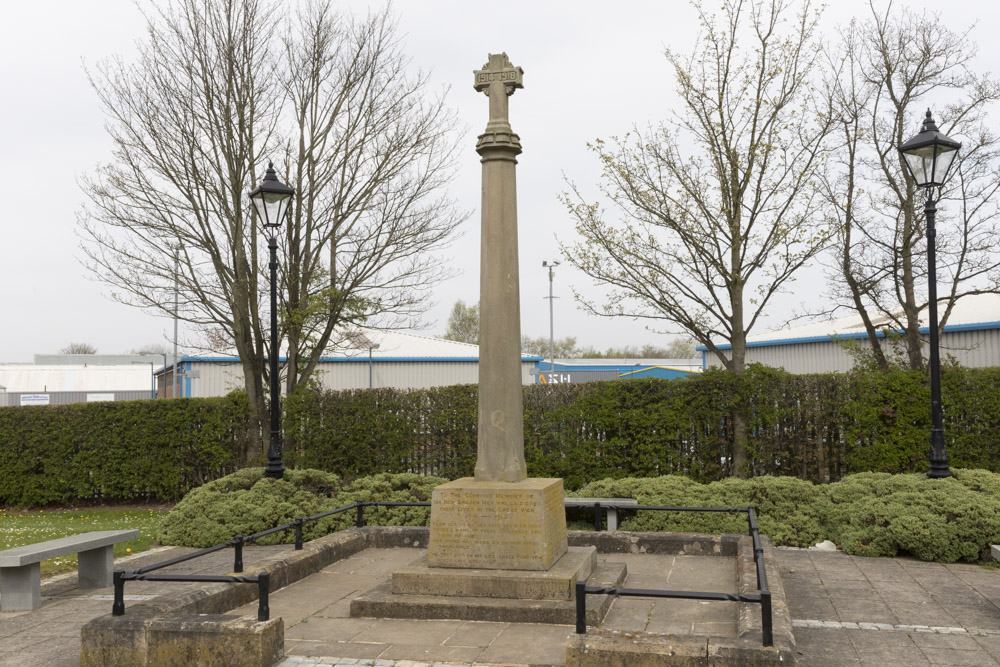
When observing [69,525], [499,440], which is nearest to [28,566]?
[499,440]

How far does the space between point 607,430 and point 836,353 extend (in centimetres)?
1499

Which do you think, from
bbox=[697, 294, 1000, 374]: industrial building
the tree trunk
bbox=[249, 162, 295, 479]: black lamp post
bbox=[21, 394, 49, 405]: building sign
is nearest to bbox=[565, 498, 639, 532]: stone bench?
the tree trunk

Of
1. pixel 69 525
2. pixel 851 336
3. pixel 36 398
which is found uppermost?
pixel 851 336

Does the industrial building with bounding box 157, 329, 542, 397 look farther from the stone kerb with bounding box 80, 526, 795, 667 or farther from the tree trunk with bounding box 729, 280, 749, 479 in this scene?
the stone kerb with bounding box 80, 526, 795, 667

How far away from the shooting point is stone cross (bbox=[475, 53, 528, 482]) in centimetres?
725

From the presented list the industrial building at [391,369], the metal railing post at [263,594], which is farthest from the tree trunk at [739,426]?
the industrial building at [391,369]

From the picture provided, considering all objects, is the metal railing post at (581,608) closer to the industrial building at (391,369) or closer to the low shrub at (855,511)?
the low shrub at (855,511)

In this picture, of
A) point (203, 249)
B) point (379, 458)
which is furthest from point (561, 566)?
point (203, 249)

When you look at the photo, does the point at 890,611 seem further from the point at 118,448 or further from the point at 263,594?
the point at 118,448

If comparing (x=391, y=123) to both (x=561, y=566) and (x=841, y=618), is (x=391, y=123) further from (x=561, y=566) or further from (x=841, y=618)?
(x=841, y=618)

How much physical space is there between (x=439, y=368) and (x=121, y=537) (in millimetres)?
27389

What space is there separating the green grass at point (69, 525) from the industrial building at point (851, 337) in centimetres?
1300

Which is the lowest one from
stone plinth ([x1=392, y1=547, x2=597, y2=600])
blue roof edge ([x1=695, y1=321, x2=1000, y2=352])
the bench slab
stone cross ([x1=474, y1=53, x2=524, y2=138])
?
stone plinth ([x1=392, y1=547, x2=597, y2=600])

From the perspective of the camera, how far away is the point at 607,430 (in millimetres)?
13805
